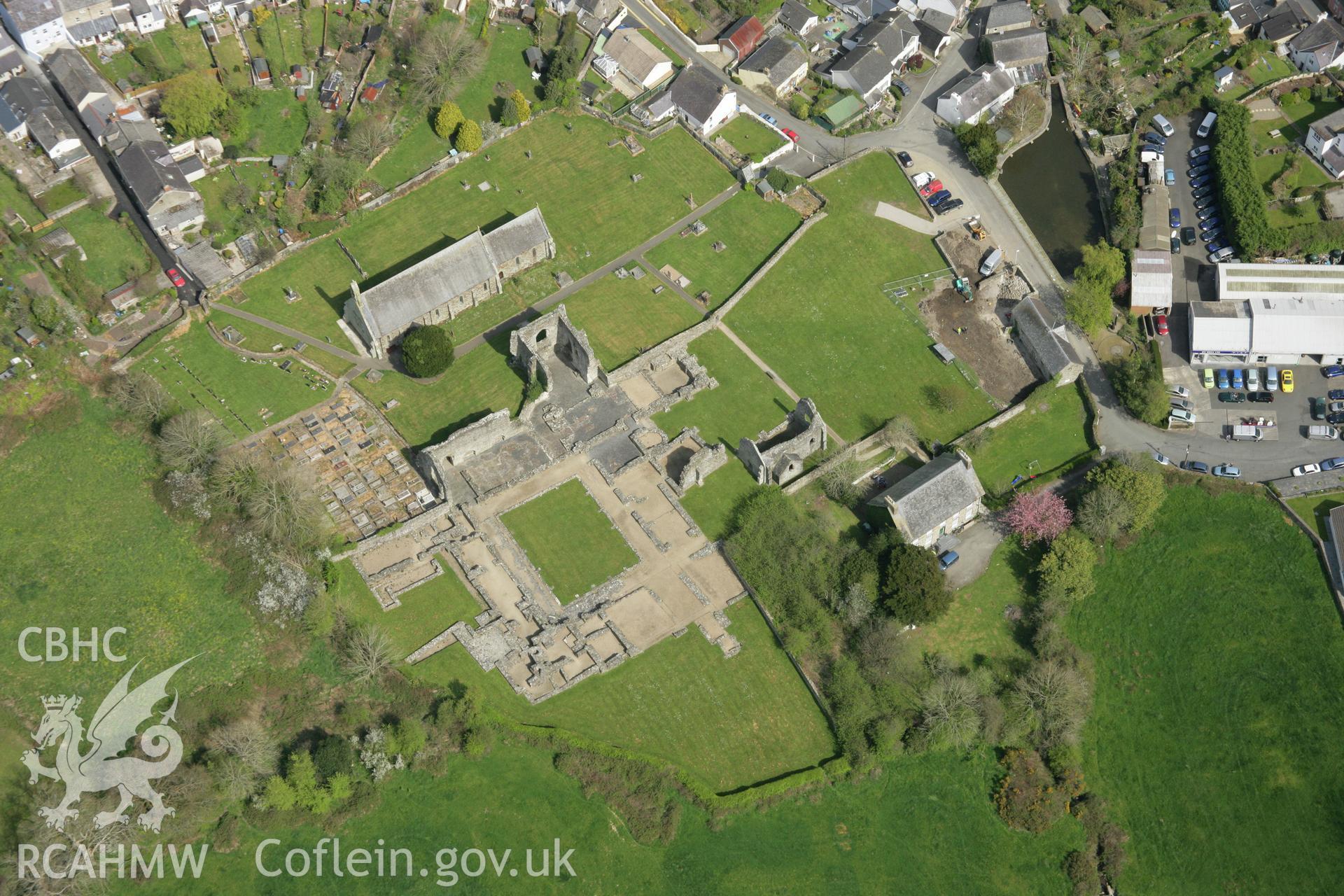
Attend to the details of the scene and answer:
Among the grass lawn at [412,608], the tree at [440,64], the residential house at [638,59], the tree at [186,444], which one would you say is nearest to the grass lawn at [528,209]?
the residential house at [638,59]

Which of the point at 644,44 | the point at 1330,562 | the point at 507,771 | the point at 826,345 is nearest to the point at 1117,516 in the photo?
the point at 1330,562

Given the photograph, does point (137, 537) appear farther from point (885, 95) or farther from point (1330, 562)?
point (1330, 562)

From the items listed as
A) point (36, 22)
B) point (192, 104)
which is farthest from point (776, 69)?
point (36, 22)

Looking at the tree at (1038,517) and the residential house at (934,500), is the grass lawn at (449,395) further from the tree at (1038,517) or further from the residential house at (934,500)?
the tree at (1038,517)

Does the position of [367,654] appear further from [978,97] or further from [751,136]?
[978,97]

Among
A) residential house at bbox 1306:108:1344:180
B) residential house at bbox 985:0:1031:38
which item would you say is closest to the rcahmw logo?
residential house at bbox 985:0:1031:38

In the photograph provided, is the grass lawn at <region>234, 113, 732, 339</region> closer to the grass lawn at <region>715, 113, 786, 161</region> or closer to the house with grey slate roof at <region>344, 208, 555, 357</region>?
the house with grey slate roof at <region>344, 208, 555, 357</region>
